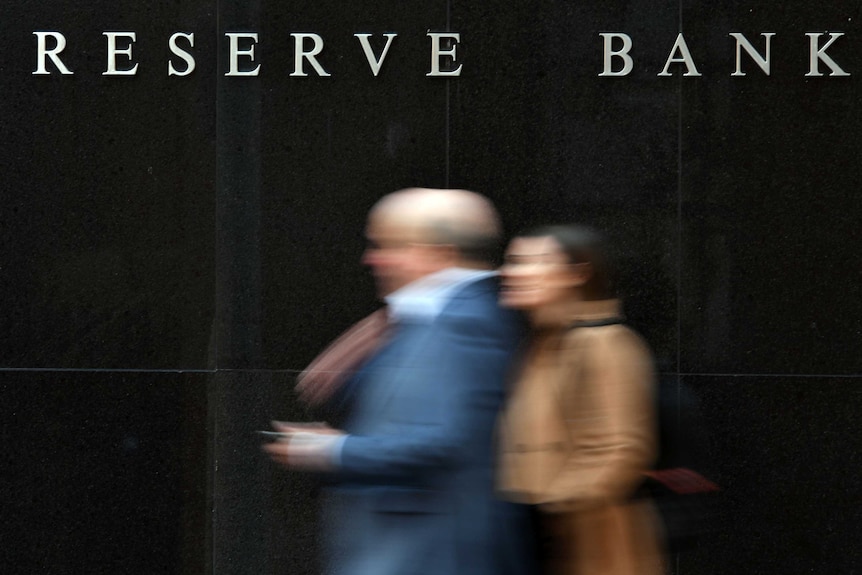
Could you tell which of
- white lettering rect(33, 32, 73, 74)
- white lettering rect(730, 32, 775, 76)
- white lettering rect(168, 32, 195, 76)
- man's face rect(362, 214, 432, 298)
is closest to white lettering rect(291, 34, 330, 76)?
white lettering rect(168, 32, 195, 76)

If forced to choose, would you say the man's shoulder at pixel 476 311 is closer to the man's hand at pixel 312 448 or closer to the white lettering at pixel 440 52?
the man's hand at pixel 312 448

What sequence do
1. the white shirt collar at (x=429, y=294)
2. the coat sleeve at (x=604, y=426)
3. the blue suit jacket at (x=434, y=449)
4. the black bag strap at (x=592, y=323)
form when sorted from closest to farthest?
the blue suit jacket at (x=434, y=449), the white shirt collar at (x=429, y=294), the coat sleeve at (x=604, y=426), the black bag strap at (x=592, y=323)

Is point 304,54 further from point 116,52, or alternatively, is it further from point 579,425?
point 579,425

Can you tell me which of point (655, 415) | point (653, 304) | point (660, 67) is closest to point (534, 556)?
point (655, 415)

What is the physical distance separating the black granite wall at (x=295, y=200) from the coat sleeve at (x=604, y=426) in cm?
280

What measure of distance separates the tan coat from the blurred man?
1.28 ft

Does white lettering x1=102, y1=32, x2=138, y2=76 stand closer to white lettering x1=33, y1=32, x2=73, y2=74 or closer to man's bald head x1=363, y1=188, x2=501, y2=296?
white lettering x1=33, y1=32, x2=73, y2=74

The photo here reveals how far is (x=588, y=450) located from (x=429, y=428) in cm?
69

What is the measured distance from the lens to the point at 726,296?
6.00 meters

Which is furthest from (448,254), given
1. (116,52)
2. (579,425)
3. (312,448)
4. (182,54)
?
(116,52)

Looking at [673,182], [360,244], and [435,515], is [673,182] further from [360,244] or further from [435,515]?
[435,515]

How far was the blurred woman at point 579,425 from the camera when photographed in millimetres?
3238

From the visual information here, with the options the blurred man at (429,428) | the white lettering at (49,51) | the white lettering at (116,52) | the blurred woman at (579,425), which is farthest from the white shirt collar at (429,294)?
the white lettering at (49,51)

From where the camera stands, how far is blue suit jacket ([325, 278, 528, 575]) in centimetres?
272
